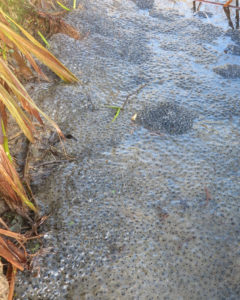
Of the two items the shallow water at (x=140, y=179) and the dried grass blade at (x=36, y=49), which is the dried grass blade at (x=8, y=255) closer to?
the shallow water at (x=140, y=179)

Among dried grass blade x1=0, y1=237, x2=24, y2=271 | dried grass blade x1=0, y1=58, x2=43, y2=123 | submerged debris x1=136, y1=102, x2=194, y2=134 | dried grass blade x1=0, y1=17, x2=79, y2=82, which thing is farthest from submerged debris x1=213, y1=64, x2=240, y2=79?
dried grass blade x1=0, y1=237, x2=24, y2=271

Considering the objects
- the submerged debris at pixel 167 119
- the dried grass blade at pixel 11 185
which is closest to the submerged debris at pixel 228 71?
the submerged debris at pixel 167 119

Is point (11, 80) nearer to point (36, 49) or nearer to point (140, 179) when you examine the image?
point (36, 49)

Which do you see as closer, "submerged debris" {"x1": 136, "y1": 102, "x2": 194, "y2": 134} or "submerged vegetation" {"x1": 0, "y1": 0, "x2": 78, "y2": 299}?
"submerged vegetation" {"x1": 0, "y1": 0, "x2": 78, "y2": 299}

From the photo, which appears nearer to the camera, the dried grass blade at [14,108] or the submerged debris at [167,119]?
the dried grass blade at [14,108]

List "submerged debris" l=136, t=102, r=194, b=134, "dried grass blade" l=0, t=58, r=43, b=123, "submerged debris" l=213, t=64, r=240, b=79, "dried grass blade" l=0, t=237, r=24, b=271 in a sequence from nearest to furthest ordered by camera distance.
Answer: "dried grass blade" l=0, t=237, r=24, b=271, "dried grass blade" l=0, t=58, r=43, b=123, "submerged debris" l=136, t=102, r=194, b=134, "submerged debris" l=213, t=64, r=240, b=79

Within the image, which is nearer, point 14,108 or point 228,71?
point 14,108

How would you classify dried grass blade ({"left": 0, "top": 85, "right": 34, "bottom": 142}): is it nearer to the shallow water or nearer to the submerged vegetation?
the submerged vegetation

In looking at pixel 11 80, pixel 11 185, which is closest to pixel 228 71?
pixel 11 80

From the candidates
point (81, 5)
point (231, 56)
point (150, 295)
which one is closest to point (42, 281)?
point (150, 295)
